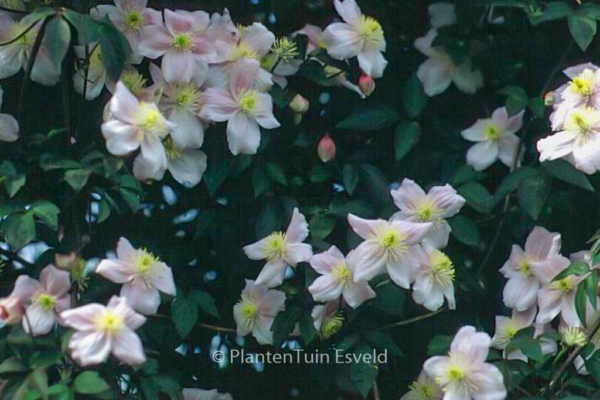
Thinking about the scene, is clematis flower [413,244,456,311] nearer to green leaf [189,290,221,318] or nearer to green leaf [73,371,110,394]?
green leaf [189,290,221,318]

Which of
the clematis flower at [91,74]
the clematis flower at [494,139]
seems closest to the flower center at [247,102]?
the clematis flower at [91,74]

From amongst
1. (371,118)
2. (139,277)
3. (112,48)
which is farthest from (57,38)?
(371,118)

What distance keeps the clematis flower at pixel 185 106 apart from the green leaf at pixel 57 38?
0.78 ft

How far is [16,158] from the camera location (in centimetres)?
180

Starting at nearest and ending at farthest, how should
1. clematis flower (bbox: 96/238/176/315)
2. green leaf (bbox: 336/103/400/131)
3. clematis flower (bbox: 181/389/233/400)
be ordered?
clematis flower (bbox: 96/238/176/315) → clematis flower (bbox: 181/389/233/400) → green leaf (bbox: 336/103/400/131)

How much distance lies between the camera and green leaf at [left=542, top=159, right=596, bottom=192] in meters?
1.85

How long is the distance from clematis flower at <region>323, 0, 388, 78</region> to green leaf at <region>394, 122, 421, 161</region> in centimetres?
11

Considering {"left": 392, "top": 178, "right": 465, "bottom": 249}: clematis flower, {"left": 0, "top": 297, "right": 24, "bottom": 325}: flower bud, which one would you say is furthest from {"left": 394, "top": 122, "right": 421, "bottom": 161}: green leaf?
{"left": 0, "top": 297, "right": 24, "bottom": 325}: flower bud

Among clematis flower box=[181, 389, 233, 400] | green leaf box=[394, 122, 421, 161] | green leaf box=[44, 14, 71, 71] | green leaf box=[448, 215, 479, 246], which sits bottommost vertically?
clematis flower box=[181, 389, 233, 400]

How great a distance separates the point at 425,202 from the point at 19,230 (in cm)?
60

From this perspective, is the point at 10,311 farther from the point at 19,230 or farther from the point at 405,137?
the point at 405,137

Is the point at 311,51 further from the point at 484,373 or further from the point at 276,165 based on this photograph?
the point at 484,373

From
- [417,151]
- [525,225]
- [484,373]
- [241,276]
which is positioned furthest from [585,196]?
[241,276]

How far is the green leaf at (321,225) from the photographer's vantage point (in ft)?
6.15
